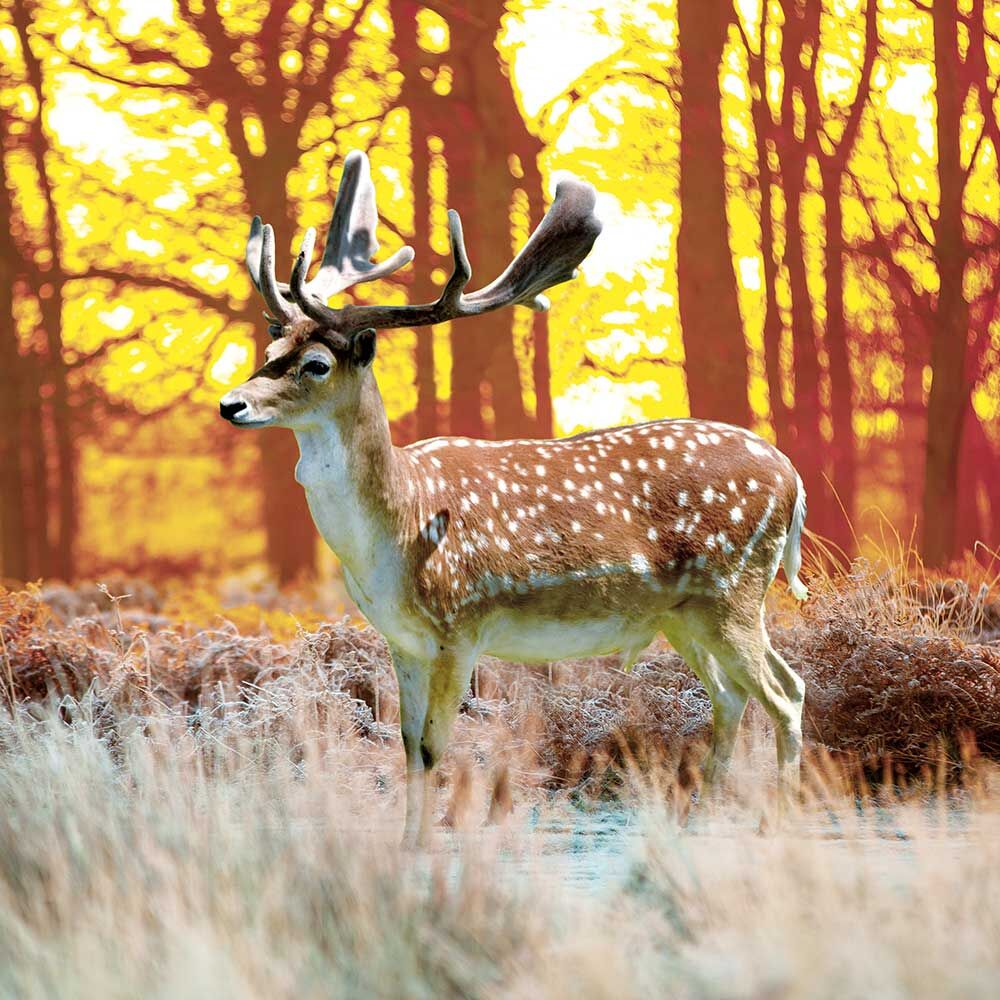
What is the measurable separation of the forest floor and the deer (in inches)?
16.4

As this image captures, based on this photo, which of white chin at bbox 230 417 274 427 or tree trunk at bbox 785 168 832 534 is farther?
tree trunk at bbox 785 168 832 534

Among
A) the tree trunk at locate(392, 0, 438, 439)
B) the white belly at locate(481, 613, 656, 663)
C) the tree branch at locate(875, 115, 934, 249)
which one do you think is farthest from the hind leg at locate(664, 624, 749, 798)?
the tree branch at locate(875, 115, 934, 249)

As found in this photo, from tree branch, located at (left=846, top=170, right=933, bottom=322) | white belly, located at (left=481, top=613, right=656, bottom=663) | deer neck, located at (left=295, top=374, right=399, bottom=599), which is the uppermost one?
tree branch, located at (left=846, top=170, right=933, bottom=322)

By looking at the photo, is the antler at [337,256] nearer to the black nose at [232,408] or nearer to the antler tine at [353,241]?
the antler tine at [353,241]

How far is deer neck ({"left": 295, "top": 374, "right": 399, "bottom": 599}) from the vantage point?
15.4 ft

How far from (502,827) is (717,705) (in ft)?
4.36

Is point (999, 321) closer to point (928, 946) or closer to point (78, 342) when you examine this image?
point (78, 342)

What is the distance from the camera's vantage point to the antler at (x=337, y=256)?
479 centimetres

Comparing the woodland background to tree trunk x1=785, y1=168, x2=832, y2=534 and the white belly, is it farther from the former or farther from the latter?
the white belly

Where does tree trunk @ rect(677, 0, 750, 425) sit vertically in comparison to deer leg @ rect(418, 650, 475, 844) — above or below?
above

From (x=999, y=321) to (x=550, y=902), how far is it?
8.72 metres

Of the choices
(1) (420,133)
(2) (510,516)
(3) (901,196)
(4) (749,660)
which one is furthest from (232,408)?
(3) (901,196)

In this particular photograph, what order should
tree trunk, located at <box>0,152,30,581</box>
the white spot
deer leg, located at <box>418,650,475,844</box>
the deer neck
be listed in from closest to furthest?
1. the deer neck
2. deer leg, located at <box>418,650,475,844</box>
3. the white spot
4. tree trunk, located at <box>0,152,30,581</box>

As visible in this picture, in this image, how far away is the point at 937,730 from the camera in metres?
6.41
